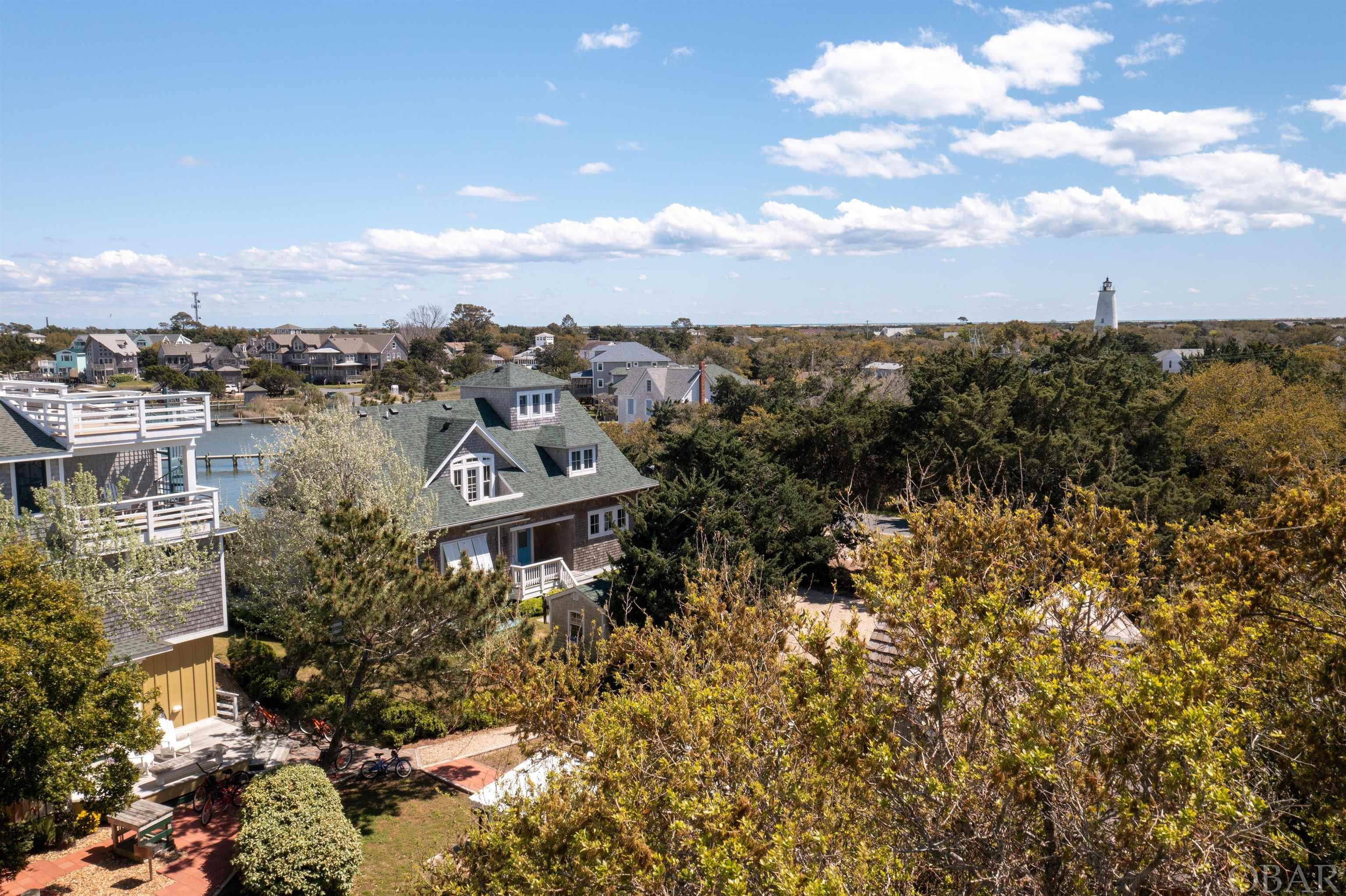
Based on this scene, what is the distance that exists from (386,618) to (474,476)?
37.7 feet

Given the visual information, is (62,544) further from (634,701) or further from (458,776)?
(634,701)

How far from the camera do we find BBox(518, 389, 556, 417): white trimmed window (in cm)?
2802

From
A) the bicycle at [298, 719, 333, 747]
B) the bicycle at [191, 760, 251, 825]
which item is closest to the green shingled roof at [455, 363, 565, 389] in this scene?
the bicycle at [298, 719, 333, 747]

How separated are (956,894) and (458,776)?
1191 cm

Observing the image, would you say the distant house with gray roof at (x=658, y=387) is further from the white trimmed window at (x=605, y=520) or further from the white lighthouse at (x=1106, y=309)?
the white lighthouse at (x=1106, y=309)

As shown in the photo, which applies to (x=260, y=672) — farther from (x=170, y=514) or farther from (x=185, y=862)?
(x=185, y=862)

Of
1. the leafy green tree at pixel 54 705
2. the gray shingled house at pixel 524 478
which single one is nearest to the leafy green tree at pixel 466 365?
the gray shingled house at pixel 524 478

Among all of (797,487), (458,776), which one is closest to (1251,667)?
(458,776)

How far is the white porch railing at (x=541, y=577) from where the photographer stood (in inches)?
964

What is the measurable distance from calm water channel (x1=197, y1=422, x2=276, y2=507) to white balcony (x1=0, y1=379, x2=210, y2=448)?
2006 cm

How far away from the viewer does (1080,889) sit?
5434mm

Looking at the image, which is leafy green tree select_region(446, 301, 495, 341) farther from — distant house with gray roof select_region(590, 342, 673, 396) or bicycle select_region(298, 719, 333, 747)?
bicycle select_region(298, 719, 333, 747)

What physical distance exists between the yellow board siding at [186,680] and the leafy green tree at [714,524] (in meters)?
8.36

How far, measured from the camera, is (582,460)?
Answer: 28.3 meters
